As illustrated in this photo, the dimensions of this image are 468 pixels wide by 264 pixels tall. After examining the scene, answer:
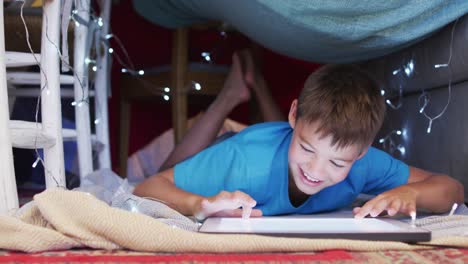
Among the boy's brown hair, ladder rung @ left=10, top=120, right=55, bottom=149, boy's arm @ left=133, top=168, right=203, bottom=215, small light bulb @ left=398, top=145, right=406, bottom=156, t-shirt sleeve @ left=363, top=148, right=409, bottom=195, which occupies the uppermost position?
the boy's brown hair

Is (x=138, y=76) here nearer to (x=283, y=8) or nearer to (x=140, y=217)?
(x=283, y=8)

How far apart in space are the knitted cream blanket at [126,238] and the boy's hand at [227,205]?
174mm

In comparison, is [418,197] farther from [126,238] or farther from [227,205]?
[126,238]

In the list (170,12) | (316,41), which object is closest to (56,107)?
(316,41)

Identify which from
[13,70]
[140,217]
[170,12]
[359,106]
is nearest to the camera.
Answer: [140,217]

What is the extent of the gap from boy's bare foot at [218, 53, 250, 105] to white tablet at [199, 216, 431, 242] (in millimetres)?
771

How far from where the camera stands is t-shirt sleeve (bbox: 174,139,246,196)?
1278 millimetres

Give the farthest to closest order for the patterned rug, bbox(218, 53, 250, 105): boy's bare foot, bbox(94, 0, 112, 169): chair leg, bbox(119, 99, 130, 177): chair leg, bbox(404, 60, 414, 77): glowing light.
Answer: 1. bbox(119, 99, 130, 177): chair leg
2. bbox(94, 0, 112, 169): chair leg
3. bbox(218, 53, 250, 105): boy's bare foot
4. bbox(404, 60, 414, 77): glowing light
5. the patterned rug

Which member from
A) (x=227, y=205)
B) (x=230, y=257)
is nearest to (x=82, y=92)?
(x=227, y=205)

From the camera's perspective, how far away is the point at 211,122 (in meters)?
1.74

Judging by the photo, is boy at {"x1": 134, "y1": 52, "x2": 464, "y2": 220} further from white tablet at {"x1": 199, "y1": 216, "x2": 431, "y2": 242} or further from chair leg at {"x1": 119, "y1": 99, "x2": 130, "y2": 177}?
chair leg at {"x1": 119, "y1": 99, "x2": 130, "y2": 177}

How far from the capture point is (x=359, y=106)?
1.16 m

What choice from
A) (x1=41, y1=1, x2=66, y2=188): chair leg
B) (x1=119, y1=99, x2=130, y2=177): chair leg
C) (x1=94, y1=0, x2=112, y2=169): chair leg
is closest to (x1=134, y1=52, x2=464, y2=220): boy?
(x1=41, y1=1, x2=66, y2=188): chair leg

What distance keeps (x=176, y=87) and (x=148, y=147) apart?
45cm
